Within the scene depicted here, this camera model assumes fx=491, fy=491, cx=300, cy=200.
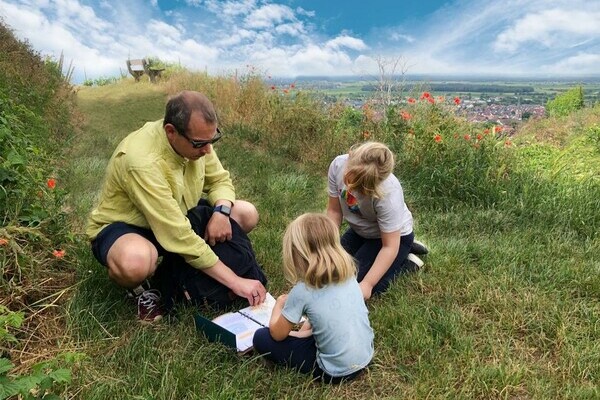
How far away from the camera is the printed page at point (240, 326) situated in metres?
2.55

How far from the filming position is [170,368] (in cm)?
236

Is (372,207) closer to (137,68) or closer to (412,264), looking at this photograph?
(412,264)

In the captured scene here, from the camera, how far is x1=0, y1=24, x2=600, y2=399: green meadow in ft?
7.66

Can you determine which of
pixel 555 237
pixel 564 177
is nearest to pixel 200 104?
pixel 555 237

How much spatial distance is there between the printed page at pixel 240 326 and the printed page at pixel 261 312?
3cm

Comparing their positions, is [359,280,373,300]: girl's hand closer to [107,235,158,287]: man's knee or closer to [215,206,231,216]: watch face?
[215,206,231,216]: watch face

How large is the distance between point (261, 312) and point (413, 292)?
3.43 feet

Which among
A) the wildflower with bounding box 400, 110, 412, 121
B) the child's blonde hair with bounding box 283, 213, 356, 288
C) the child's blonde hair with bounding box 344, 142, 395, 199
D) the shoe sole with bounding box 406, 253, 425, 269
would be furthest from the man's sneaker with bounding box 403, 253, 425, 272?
the wildflower with bounding box 400, 110, 412, 121

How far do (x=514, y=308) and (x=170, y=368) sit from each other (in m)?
2.03

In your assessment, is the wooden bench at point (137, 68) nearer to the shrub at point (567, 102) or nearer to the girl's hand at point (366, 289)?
the shrub at point (567, 102)

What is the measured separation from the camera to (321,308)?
7.46 feet

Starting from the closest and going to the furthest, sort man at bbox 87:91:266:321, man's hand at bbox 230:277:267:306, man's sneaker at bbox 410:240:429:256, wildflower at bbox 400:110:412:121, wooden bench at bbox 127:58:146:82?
man at bbox 87:91:266:321 < man's hand at bbox 230:277:267:306 < man's sneaker at bbox 410:240:429:256 < wildflower at bbox 400:110:412:121 < wooden bench at bbox 127:58:146:82

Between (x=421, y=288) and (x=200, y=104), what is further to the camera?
(x=421, y=288)

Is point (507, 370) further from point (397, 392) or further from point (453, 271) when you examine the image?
point (453, 271)
